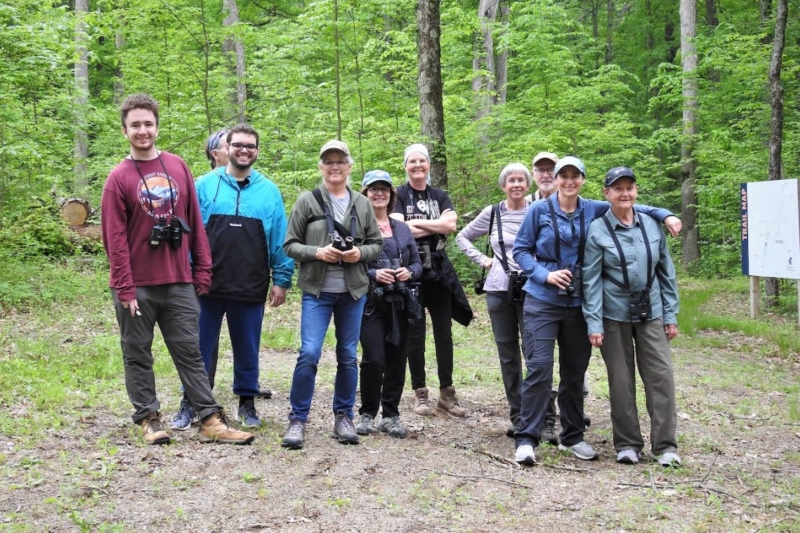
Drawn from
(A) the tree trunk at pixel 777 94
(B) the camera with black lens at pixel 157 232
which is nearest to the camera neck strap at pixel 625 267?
(B) the camera with black lens at pixel 157 232

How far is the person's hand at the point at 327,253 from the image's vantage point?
Answer: 16.0 feet

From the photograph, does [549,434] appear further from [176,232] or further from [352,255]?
[176,232]

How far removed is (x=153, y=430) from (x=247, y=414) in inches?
30.6

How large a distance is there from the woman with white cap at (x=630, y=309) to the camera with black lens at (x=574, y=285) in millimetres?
48

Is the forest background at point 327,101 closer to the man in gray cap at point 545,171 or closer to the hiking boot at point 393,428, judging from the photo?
the man in gray cap at point 545,171

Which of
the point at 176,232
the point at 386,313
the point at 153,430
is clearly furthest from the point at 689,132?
the point at 153,430

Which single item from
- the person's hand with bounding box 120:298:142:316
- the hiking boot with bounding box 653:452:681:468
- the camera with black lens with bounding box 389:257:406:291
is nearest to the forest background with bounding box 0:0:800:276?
the camera with black lens with bounding box 389:257:406:291

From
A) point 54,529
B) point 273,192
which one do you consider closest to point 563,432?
point 273,192

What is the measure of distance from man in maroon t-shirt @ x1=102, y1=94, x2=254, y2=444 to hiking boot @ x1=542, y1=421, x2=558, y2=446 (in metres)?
2.09

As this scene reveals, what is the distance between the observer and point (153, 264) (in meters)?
4.79

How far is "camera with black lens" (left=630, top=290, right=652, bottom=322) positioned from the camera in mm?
4914

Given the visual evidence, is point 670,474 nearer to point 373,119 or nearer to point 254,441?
point 254,441

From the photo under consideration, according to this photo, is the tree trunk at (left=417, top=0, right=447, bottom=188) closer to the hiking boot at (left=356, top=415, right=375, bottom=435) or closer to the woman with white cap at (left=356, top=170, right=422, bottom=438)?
the woman with white cap at (left=356, top=170, right=422, bottom=438)

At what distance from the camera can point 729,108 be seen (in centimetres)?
1927
